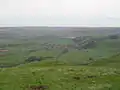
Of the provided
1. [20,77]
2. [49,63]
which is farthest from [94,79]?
[49,63]

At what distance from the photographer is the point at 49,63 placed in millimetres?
82875

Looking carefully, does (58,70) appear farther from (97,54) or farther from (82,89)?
(97,54)

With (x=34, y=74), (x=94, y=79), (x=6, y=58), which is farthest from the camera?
(x=6, y=58)

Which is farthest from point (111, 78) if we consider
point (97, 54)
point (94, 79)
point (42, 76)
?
point (97, 54)

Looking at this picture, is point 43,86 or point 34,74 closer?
point 43,86

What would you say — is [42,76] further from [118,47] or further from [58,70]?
[118,47]

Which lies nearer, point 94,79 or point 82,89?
point 82,89

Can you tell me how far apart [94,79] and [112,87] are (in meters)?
7.66

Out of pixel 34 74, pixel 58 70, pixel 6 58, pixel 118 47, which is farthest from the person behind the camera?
pixel 118 47

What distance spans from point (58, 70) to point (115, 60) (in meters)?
26.7

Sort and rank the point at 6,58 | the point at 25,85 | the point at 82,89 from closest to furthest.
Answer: the point at 82,89, the point at 25,85, the point at 6,58

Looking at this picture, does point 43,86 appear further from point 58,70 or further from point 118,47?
point 118,47

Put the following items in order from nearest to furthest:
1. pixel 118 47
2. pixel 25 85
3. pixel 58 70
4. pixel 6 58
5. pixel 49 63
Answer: pixel 25 85 → pixel 58 70 → pixel 49 63 → pixel 6 58 → pixel 118 47

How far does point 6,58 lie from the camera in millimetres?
103375
